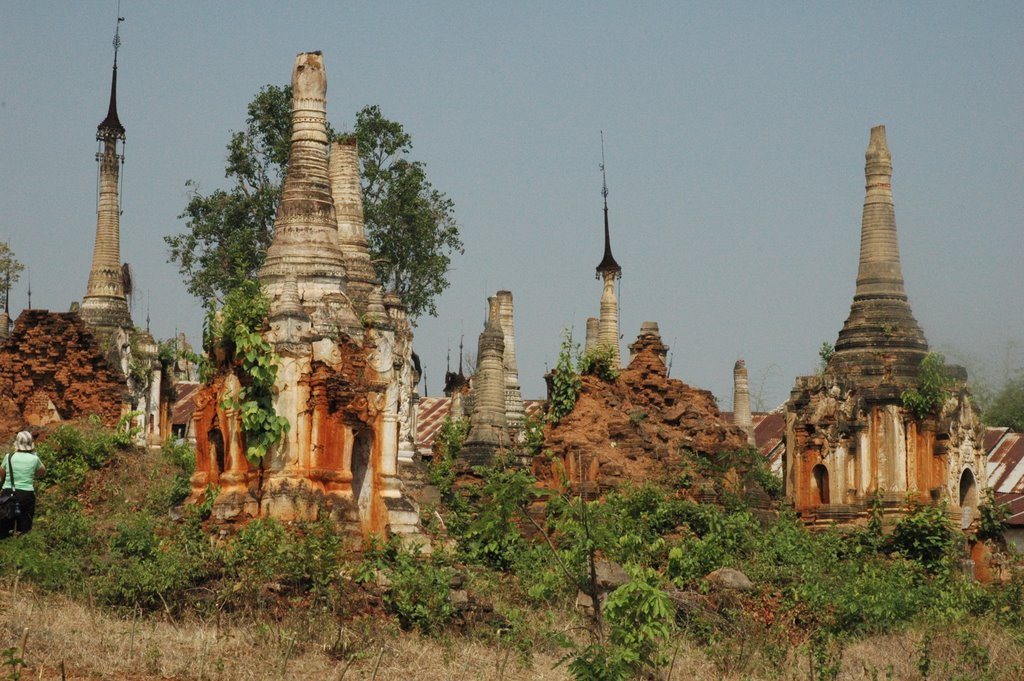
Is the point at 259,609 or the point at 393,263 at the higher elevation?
the point at 393,263

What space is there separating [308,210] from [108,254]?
1306 cm

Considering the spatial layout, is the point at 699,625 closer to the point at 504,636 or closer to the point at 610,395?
the point at 504,636

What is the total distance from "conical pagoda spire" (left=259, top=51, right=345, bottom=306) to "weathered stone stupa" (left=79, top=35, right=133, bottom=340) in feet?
29.7

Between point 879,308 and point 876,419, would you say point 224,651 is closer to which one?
point 876,419

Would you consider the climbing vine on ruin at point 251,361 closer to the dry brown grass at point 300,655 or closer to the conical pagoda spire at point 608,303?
the dry brown grass at point 300,655

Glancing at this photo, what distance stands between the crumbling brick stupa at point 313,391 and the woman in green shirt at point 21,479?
200 centimetres

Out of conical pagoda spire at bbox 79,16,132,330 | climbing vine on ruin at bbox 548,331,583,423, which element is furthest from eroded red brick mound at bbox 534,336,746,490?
conical pagoda spire at bbox 79,16,132,330

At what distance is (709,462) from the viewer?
23422 millimetres

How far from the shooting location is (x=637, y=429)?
2388 cm

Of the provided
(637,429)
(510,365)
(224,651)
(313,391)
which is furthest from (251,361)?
(510,365)

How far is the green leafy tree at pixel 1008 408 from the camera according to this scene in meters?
48.8

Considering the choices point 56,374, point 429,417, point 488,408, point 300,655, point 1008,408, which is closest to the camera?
point 300,655

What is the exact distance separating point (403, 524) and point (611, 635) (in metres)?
4.35

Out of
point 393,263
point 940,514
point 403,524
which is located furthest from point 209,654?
point 393,263
